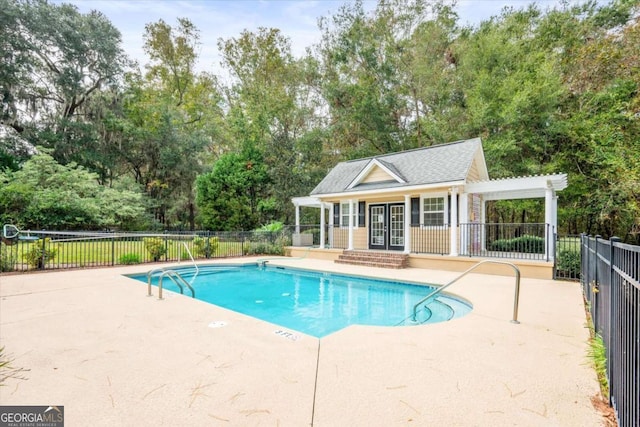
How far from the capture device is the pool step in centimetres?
1098

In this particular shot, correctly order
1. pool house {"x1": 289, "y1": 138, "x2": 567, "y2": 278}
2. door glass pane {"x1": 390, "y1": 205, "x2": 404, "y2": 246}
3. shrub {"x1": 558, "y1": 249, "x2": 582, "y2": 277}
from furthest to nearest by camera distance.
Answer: door glass pane {"x1": 390, "y1": 205, "x2": 404, "y2": 246} → pool house {"x1": 289, "y1": 138, "x2": 567, "y2": 278} → shrub {"x1": 558, "y1": 249, "x2": 582, "y2": 277}

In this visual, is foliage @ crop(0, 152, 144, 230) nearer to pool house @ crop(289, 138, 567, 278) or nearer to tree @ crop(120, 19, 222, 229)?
tree @ crop(120, 19, 222, 229)

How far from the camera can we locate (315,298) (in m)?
7.81

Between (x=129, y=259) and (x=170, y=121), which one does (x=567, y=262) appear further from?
(x=170, y=121)

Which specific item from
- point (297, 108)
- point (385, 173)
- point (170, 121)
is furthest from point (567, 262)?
point (170, 121)

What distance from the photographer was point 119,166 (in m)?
24.5

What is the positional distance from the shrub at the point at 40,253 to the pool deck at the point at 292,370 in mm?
5211

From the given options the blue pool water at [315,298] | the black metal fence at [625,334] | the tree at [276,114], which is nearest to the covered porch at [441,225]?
the blue pool water at [315,298]

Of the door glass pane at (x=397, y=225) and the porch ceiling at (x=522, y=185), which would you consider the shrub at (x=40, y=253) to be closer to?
the door glass pane at (x=397, y=225)

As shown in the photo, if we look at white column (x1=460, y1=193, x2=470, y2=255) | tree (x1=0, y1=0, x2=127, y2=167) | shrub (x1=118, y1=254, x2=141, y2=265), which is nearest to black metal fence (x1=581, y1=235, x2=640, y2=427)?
white column (x1=460, y1=193, x2=470, y2=255)

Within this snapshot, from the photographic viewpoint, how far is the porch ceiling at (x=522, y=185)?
8973 millimetres

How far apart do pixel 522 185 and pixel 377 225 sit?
19.1 ft

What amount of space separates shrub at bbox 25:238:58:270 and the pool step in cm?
973

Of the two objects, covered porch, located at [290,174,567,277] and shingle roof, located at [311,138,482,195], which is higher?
shingle roof, located at [311,138,482,195]
